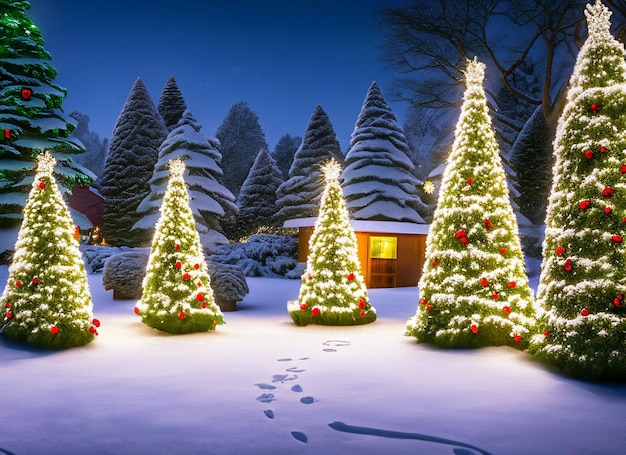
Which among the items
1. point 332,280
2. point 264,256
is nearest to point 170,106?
point 264,256

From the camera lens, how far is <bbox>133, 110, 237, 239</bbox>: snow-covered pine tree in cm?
2381

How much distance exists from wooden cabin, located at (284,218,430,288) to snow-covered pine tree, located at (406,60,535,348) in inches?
399

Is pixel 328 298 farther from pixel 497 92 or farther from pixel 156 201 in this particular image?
pixel 497 92

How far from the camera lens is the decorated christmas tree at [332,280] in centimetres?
1080

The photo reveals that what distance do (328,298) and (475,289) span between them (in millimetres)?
3477

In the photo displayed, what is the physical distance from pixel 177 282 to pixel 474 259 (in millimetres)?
5220

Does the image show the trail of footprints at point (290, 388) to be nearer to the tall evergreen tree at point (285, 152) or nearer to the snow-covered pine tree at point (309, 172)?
the snow-covered pine tree at point (309, 172)

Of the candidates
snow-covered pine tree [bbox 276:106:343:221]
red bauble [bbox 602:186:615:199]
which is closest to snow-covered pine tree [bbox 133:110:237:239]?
snow-covered pine tree [bbox 276:106:343:221]

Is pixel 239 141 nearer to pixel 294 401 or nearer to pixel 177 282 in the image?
pixel 177 282

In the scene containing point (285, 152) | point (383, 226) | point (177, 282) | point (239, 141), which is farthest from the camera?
point (285, 152)

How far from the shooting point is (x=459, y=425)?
4566 millimetres

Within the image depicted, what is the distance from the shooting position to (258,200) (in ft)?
109

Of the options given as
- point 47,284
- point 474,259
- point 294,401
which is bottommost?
point 294,401

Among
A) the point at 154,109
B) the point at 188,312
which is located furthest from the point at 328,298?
the point at 154,109
